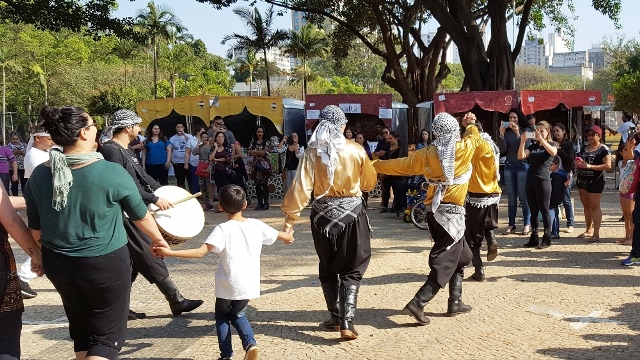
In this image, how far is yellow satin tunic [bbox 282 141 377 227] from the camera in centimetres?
579

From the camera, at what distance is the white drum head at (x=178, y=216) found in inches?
216

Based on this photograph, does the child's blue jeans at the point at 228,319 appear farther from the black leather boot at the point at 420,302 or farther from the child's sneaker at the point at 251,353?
the black leather boot at the point at 420,302

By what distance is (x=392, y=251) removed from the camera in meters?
9.66

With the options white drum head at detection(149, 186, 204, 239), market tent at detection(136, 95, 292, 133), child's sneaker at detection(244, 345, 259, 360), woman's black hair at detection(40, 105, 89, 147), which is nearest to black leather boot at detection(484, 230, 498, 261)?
white drum head at detection(149, 186, 204, 239)

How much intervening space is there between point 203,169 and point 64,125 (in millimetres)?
11303

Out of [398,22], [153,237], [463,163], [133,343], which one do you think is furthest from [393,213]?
[398,22]

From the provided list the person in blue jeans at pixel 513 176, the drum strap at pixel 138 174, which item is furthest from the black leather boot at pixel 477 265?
the drum strap at pixel 138 174

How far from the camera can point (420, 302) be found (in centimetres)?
601

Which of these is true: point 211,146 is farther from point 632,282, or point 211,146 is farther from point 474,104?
point 632,282

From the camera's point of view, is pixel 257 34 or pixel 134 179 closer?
pixel 134 179

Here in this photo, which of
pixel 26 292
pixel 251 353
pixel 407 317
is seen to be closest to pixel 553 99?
pixel 407 317

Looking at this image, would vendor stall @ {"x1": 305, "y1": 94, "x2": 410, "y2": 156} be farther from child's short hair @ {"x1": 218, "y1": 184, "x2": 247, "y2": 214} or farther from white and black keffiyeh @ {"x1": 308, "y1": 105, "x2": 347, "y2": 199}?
child's short hair @ {"x1": 218, "y1": 184, "x2": 247, "y2": 214}

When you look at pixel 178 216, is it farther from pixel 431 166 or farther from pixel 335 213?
pixel 431 166

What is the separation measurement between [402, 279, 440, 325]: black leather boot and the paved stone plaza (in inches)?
4.4
